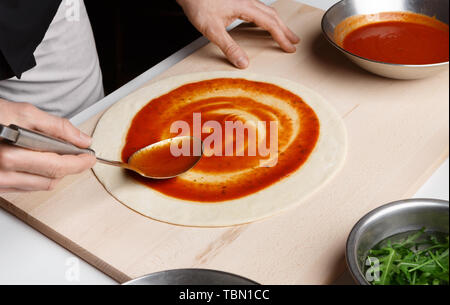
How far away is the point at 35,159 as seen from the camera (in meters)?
0.71

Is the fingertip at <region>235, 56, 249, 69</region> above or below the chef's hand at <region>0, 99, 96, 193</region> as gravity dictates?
below

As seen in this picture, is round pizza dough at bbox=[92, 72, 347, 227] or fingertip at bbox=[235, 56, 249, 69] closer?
round pizza dough at bbox=[92, 72, 347, 227]

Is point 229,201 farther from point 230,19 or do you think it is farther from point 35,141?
point 230,19

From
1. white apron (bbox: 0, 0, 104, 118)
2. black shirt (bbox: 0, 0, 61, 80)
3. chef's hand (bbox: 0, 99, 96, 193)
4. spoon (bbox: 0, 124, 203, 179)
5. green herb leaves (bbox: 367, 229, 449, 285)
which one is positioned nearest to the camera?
green herb leaves (bbox: 367, 229, 449, 285)

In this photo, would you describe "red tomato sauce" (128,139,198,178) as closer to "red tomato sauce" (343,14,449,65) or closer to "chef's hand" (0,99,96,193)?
"chef's hand" (0,99,96,193)

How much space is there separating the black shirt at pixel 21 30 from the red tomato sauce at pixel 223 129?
234 millimetres

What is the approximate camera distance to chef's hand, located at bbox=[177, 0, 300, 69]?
3.70 feet

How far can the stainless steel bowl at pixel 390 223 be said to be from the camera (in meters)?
0.61

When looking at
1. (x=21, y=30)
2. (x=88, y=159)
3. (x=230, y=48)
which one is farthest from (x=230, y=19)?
(x=88, y=159)

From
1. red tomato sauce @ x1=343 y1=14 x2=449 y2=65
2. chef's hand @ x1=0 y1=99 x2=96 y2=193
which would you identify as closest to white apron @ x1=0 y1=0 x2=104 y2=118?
chef's hand @ x1=0 y1=99 x2=96 y2=193

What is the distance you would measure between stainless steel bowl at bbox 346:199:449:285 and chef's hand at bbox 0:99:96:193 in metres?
0.39

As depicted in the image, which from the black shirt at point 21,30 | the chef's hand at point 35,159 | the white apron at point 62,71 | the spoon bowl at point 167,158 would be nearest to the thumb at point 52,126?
the chef's hand at point 35,159

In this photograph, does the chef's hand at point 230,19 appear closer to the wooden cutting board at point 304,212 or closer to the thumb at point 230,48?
the thumb at point 230,48

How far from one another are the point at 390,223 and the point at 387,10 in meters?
0.56
